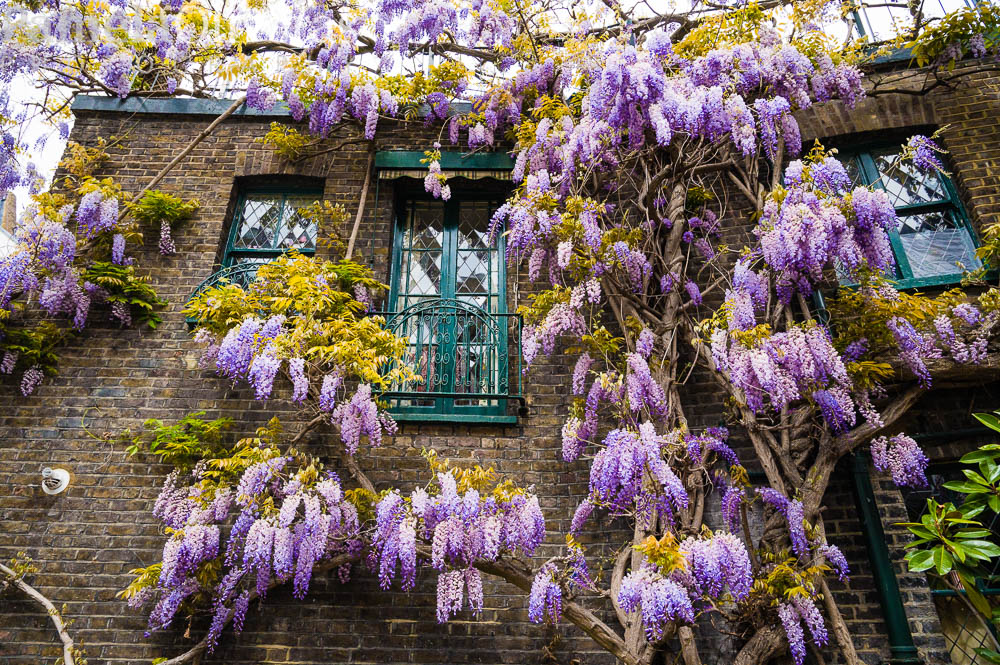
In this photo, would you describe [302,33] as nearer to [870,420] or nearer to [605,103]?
[605,103]

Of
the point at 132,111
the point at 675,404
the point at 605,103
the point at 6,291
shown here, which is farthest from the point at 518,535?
the point at 132,111

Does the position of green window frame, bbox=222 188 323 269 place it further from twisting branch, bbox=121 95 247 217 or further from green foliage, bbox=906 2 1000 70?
green foliage, bbox=906 2 1000 70

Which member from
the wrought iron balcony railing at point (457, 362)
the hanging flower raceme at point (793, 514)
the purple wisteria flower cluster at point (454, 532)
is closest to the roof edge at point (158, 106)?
the wrought iron balcony railing at point (457, 362)

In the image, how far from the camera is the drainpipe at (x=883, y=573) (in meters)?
3.72

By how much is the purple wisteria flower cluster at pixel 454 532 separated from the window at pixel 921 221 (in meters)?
3.41

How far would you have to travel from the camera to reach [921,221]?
503 centimetres

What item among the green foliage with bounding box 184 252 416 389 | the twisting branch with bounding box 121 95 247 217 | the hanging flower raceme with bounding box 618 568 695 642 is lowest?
the hanging flower raceme with bounding box 618 568 695 642

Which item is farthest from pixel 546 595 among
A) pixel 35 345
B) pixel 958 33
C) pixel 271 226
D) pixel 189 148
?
pixel 958 33

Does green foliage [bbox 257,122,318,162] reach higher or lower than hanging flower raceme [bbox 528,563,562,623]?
higher

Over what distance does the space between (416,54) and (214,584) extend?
4.94 meters

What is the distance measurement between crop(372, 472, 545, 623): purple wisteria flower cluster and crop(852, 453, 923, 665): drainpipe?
2.11 metres

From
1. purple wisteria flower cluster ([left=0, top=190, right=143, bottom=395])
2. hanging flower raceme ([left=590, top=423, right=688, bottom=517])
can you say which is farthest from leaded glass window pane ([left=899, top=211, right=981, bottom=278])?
purple wisteria flower cluster ([left=0, top=190, right=143, bottom=395])

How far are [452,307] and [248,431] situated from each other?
180 centimetres

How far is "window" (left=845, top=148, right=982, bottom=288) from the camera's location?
15.8 feet
